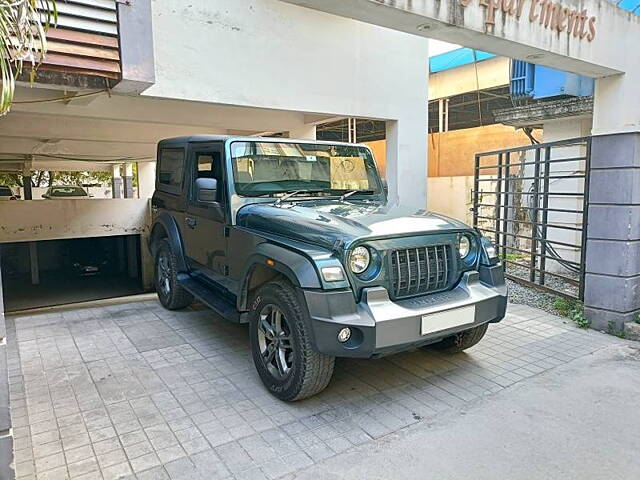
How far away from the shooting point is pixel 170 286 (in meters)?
5.45

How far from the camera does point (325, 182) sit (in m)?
4.39

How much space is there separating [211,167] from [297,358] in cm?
211

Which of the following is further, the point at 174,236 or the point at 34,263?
the point at 34,263

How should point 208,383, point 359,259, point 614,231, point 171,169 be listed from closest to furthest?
1. point 359,259
2. point 208,383
3. point 614,231
4. point 171,169

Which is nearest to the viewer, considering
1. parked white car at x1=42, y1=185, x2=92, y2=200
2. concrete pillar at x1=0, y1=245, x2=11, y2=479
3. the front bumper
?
concrete pillar at x1=0, y1=245, x2=11, y2=479

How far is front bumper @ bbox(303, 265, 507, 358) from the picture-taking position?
2875 mm

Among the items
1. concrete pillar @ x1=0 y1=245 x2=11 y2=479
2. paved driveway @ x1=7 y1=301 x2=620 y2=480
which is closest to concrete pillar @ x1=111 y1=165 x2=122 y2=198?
paved driveway @ x1=7 y1=301 x2=620 y2=480

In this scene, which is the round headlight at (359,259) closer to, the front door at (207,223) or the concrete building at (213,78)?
the front door at (207,223)

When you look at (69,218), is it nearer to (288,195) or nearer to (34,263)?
(34,263)

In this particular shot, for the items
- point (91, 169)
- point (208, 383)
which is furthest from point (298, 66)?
point (91, 169)

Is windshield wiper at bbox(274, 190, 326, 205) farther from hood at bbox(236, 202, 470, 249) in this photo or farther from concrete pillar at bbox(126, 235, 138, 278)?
concrete pillar at bbox(126, 235, 138, 278)

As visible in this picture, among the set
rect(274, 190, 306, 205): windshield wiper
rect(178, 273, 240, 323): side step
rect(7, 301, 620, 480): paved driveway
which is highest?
rect(274, 190, 306, 205): windshield wiper

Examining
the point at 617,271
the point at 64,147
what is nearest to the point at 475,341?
the point at 617,271

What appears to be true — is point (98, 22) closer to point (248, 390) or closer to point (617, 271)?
point (248, 390)
